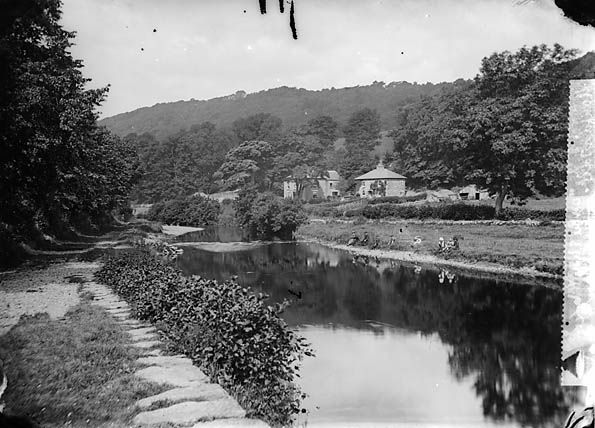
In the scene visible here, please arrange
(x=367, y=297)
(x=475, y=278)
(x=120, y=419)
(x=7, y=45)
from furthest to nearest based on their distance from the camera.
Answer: (x=475, y=278), (x=367, y=297), (x=7, y=45), (x=120, y=419)

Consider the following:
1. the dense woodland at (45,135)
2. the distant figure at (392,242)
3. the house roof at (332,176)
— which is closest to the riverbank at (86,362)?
the dense woodland at (45,135)

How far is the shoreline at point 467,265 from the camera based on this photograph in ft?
11.1

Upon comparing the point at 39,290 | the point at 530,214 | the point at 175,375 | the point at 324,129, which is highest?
the point at 324,129

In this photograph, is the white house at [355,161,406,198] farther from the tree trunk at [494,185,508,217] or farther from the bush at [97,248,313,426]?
the bush at [97,248,313,426]

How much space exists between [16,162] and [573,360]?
3837 mm

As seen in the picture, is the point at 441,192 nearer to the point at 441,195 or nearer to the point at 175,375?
the point at 441,195

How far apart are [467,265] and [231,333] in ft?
9.23

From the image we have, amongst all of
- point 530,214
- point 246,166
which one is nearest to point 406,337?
point 530,214

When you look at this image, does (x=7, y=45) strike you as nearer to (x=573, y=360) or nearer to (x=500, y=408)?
(x=500, y=408)

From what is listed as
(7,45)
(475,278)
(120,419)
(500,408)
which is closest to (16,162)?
(7,45)

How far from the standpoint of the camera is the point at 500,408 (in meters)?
2.81

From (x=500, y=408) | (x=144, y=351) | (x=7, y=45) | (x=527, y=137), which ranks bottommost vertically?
(x=500, y=408)

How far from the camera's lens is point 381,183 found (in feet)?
18.3

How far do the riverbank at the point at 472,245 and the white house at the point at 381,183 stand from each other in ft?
1.57
